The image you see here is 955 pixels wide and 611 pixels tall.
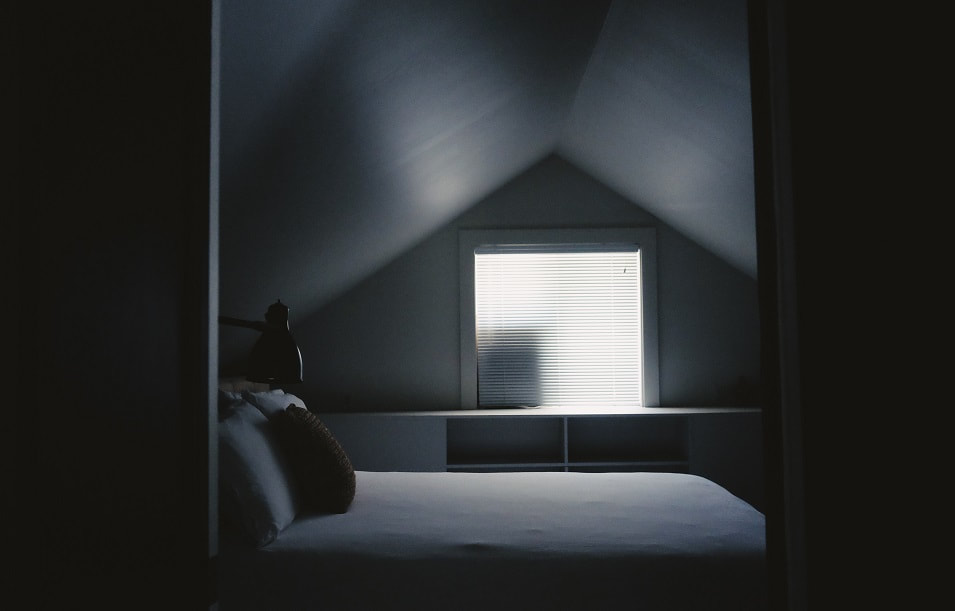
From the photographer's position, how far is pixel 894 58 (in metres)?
0.77

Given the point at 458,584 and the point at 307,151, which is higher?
the point at 307,151

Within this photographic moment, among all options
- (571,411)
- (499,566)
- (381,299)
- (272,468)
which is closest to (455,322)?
(381,299)

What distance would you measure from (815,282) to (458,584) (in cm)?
142

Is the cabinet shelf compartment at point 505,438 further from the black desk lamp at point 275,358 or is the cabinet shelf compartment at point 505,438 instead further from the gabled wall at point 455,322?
the black desk lamp at point 275,358

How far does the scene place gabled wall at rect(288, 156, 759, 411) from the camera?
16.0 ft

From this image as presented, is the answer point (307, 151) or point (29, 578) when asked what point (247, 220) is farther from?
point (29, 578)

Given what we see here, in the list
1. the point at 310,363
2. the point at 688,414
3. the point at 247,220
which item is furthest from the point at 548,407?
the point at 247,220

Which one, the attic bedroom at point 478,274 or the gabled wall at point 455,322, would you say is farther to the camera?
the gabled wall at point 455,322

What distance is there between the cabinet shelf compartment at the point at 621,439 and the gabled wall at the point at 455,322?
21cm

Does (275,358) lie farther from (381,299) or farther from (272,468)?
(381,299)

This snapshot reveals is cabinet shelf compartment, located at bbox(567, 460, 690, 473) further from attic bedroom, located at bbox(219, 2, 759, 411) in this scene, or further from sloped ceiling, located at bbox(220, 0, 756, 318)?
sloped ceiling, located at bbox(220, 0, 756, 318)

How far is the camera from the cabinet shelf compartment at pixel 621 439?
486cm

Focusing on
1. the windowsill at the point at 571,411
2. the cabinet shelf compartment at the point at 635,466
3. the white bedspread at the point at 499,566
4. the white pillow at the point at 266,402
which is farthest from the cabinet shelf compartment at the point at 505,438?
the white bedspread at the point at 499,566

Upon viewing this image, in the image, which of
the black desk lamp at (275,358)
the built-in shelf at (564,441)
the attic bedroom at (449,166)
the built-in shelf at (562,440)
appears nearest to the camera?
the black desk lamp at (275,358)
